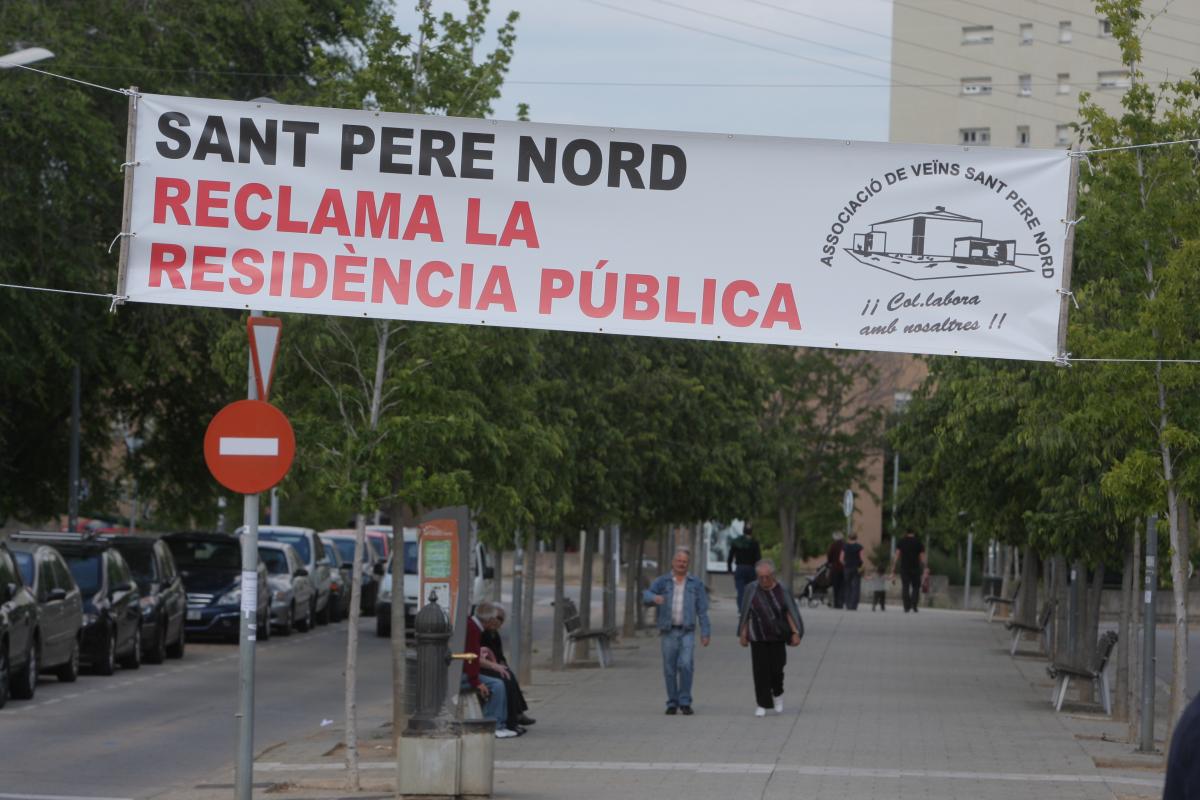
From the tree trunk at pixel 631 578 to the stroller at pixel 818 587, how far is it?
13.3 metres

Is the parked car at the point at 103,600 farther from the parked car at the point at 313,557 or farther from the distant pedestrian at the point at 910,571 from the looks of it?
the distant pedestrian at the point at 910,571

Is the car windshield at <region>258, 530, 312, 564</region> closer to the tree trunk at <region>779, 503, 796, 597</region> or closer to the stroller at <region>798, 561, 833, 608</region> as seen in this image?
the tree trunk at <region>779, 503, 796, 597</region>

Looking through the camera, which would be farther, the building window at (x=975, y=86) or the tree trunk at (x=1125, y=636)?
the building window at (x=975, y=86)

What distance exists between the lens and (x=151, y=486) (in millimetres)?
35375

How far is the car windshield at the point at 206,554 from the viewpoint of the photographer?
1283 inches

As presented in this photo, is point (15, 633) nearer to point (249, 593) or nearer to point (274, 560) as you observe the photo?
point (249, 593)

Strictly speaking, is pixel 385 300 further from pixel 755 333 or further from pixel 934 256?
pixel 934 256

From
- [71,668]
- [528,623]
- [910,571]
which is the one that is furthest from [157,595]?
[910,571]

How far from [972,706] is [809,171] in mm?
12208

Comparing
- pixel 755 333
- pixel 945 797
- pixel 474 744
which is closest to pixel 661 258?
pixel 755 333

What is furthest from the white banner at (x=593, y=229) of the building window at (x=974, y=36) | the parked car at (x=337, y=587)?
the building window at (x=974, y=36)

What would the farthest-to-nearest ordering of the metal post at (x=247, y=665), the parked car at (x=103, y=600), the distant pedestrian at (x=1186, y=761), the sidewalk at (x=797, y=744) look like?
the parked car at (x=103, y=600)
the sidewalk at (x=797, y=744)
the metal post at (x=247, y=665)
the distant pedestrian at (x=1186, y=761)

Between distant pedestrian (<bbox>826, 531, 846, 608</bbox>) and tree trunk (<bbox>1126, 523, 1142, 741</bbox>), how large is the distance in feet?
84.8

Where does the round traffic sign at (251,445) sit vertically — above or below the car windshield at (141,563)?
above
